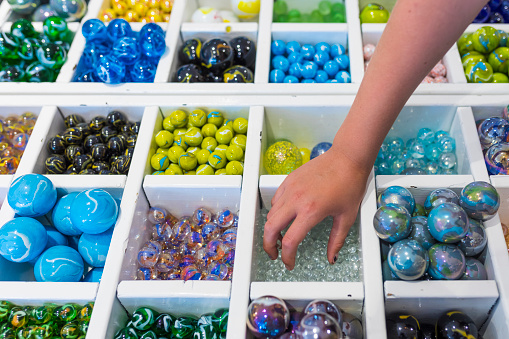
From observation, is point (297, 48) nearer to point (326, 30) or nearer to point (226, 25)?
point (326, 30)

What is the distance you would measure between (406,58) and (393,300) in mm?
539

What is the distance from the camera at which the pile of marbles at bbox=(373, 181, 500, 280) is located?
95 centimetres

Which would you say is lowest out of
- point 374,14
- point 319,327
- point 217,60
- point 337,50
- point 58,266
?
point 319,327

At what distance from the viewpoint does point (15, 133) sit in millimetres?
1443

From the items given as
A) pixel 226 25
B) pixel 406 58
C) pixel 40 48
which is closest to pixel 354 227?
pixel 406 58

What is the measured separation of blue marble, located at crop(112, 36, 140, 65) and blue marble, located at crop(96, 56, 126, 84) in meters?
0.03

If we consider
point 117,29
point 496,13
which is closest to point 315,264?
point 117,29

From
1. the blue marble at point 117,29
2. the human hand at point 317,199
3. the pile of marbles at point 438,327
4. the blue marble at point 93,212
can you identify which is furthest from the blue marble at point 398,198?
the blue marble at point 117,29

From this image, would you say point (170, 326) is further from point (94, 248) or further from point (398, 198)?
point (398, 198)

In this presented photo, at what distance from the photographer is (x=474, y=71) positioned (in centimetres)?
141

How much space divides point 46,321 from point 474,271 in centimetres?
99

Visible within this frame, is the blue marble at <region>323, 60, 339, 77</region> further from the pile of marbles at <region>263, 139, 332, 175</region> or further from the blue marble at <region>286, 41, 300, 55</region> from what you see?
the pile of marbles at <region>263, 139, 332, 175</region>

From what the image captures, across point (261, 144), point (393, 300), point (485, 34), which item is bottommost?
point (393, 300)

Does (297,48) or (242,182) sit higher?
(297,48)
